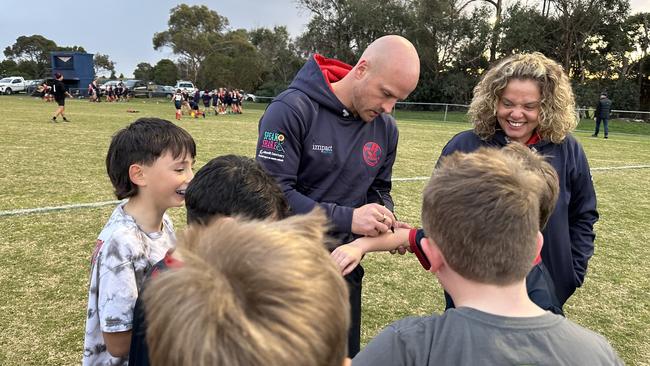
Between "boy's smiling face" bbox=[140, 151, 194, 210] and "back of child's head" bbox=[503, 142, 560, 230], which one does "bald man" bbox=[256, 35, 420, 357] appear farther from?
"back of child's head" bbox=[503, 142, 560, 230]

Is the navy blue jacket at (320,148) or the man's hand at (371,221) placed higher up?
the navy blue jacket at (320,148)

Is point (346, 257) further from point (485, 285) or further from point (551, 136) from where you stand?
point (551, 136)

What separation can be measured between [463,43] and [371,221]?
147 feet

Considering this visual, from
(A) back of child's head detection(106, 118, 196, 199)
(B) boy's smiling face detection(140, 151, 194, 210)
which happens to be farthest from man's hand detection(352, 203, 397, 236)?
(A) back of child's head detection(106, 118, 196, 199)

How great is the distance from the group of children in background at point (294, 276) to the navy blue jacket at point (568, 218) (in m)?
0.72

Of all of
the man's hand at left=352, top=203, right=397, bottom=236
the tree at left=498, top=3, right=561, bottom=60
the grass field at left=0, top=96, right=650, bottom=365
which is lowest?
the grass field at left=0, top=96, right=650, bottom=365

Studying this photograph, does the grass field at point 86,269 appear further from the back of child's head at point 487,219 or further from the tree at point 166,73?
the tree at point 166,73

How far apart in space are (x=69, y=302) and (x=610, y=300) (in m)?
5.04

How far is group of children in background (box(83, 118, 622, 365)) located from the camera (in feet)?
3.03

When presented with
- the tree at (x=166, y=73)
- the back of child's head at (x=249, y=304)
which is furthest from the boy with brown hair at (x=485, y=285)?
the tree at (x=166, y=73)

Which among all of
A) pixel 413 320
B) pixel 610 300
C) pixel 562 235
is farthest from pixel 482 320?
pixel 610 300

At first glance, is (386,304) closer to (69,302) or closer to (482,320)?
(69,302)

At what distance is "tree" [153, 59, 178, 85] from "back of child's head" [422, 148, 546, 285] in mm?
70155

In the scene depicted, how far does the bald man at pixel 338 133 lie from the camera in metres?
2.47
